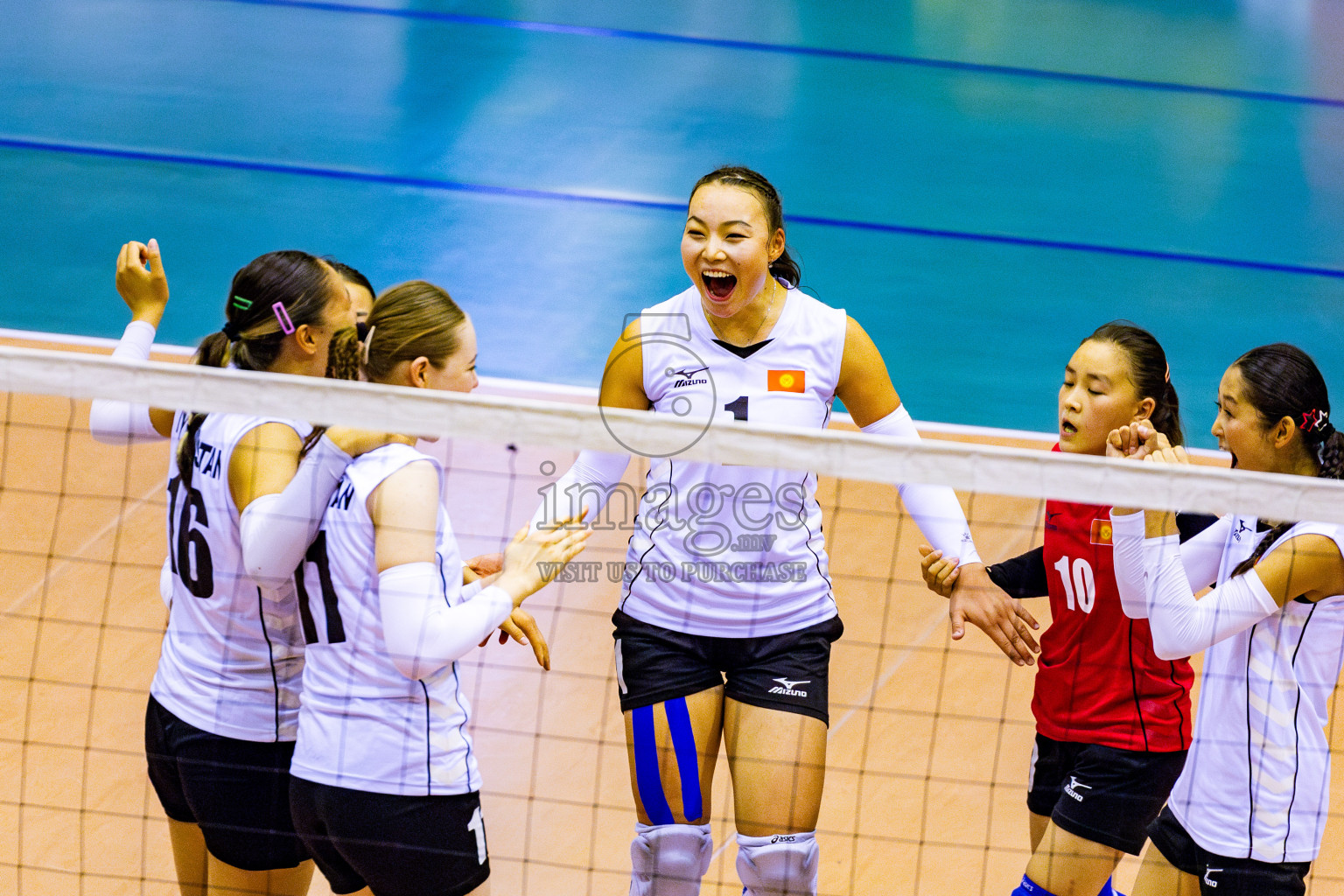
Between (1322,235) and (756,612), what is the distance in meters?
7.79

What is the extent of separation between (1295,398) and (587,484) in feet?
5.48

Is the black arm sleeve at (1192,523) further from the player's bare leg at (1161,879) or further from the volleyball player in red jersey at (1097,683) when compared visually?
the player's bare leg at (1161,879)

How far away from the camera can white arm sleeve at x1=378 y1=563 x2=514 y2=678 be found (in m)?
2.52

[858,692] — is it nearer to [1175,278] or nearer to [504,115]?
[1175,278]

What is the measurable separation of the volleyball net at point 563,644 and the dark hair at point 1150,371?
62 centimetres

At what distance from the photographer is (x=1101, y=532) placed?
128 inches

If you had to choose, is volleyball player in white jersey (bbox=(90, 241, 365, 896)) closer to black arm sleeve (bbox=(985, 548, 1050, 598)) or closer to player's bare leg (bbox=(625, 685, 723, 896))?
player's bare leg (bbox=(625, 685, 723, 896))

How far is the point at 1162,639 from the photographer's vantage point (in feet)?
9.56

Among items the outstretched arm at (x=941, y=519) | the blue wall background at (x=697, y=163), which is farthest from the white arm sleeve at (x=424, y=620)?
the blue wall background at (x=697, y=163)

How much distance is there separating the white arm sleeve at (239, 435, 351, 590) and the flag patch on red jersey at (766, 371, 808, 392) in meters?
1.08

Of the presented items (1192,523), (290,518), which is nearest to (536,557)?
(290,518)

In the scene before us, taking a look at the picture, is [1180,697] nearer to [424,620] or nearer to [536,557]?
[536,557]

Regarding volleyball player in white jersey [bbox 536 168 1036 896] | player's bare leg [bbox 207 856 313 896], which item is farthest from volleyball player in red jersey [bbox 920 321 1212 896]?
player's bare leg [bbox 207 856 313 896]

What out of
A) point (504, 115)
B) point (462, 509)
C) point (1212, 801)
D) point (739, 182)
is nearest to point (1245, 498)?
point (1212, 801)
